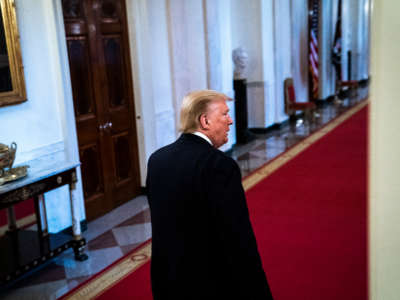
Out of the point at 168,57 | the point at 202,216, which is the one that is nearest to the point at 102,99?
the point at 168,57

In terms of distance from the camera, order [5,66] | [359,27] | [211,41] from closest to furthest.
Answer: [5,66]
[211,41]
[359,27]

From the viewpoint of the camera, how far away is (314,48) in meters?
12.5

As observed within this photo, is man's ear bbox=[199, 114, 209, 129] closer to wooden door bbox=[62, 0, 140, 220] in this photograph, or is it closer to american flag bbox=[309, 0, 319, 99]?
wooden door bbox=[62, 0, 140, 220]

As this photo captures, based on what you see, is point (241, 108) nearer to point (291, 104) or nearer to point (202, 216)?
point (291, 104)

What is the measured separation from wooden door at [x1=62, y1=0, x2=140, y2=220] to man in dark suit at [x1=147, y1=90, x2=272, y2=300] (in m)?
3.39

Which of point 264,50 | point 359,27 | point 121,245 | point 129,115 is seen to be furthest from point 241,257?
point 359,27

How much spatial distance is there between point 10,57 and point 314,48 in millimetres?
9858

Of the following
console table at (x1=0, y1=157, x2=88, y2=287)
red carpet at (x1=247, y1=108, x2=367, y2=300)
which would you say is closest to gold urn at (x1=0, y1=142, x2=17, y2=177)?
console table at (x1=0, y1=157, x2=88, y2=287)

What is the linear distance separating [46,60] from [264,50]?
575 cm

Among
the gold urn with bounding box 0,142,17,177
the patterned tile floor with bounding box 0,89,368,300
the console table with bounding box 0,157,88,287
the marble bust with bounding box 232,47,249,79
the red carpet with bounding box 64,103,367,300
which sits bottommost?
the patterned tile floor with bounding box 0,89,368,300

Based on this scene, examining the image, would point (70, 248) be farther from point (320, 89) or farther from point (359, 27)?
point (359, 27)

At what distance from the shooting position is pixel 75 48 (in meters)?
5.03

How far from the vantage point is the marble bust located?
8.77 m

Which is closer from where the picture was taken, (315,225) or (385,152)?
(385,152)
